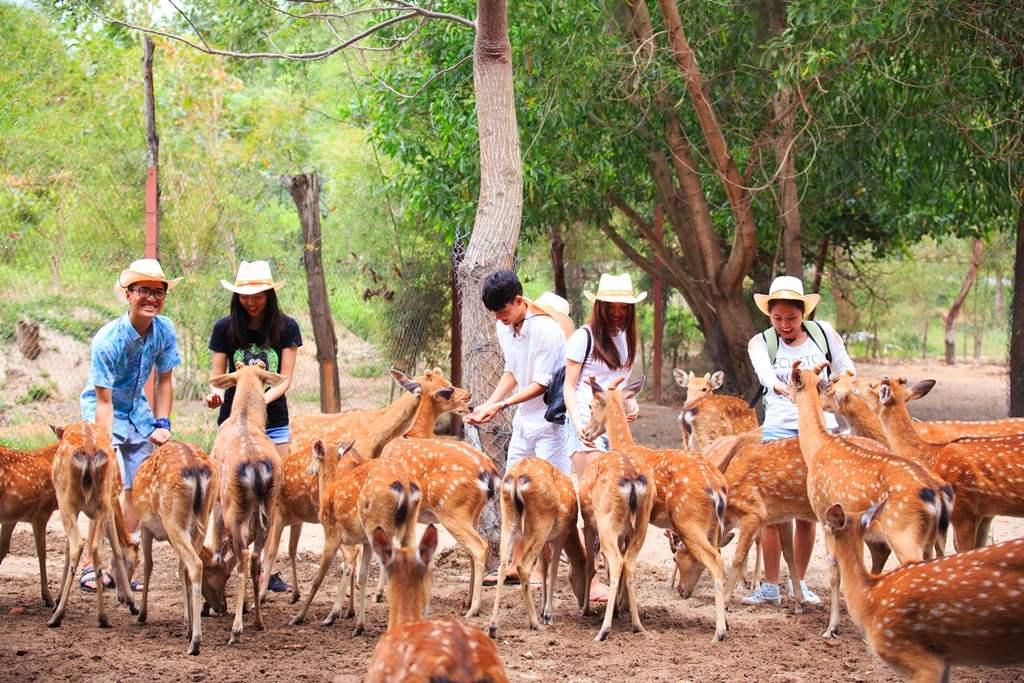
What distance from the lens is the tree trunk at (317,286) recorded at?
11609mm

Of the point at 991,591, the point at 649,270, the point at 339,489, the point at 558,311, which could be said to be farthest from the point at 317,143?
the point at 991,591

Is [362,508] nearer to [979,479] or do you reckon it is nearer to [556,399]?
[556,399]

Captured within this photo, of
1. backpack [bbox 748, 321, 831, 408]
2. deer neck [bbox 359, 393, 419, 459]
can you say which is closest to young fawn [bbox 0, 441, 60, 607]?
deer neck [bbox 359, 393, 419, 459]

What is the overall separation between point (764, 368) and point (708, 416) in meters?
2.50

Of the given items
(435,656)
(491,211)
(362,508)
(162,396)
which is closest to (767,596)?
(362,508)

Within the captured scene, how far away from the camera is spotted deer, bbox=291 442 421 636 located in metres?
6.47

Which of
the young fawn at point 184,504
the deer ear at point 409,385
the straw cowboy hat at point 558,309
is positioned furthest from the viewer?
the straw cowboy hat at point 558,309

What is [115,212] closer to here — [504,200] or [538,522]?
[504,200]

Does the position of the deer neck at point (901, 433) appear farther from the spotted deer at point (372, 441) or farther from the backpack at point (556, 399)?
the spotted deer at point (372, 441)

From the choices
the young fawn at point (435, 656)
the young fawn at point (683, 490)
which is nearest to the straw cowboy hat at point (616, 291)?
the young fawn at point (683, 490)

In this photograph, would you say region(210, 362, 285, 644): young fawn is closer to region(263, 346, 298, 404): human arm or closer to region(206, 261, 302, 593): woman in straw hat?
region(263, 346, 298, 404): human arm

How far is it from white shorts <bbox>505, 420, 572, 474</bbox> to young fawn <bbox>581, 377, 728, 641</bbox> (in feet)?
1.08

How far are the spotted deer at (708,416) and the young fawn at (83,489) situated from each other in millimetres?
4749

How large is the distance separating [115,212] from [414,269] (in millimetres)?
3573
